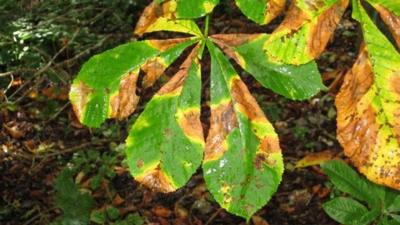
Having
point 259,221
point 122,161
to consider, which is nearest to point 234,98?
point 259,221

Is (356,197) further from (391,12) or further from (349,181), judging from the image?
(391,12)

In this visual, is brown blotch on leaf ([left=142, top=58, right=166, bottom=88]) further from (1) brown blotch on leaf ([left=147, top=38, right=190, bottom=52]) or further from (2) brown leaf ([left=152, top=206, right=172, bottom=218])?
(2) brown leaf ([left=152, top=206, right=172, bottom=218])

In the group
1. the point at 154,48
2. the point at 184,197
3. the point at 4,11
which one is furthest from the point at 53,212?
the point at 154,48

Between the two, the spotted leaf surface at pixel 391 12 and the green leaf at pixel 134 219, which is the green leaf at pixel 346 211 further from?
the green leaf at pixel 134 219

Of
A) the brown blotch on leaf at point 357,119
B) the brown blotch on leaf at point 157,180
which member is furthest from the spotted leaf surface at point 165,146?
the brown blotch on leaf at point 357,119

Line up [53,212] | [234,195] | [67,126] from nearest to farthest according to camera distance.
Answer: [234,195] < [53,212] < [67,126]

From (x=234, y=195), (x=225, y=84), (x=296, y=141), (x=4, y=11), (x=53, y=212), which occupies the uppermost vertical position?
(x=225, y=84)

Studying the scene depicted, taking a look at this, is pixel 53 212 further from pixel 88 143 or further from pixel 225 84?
pixel 225 84
